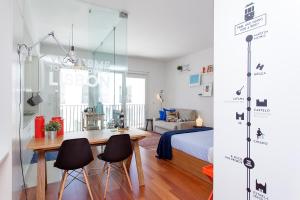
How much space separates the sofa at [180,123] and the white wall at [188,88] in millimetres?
273

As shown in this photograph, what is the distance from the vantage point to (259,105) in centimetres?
107

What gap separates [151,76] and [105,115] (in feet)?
12.1

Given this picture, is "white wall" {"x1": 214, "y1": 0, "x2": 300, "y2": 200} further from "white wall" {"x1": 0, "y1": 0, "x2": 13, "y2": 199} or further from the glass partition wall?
the glass partition wall

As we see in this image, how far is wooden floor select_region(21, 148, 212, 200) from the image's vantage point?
7.55 ft

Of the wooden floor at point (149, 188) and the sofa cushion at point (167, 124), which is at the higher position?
the sofa cushion at point (167, 124)

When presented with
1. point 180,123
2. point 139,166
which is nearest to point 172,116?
point 180,123

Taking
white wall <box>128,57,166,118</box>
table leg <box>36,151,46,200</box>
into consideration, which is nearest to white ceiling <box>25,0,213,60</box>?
white wall <box>128,57,166,118</box>

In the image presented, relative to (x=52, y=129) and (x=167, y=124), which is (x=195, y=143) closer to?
(x=52, y=129)

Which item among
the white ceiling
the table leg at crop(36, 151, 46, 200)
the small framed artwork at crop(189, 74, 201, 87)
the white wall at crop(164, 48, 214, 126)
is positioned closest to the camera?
the table leg at crop(36, 151, 46, 200)

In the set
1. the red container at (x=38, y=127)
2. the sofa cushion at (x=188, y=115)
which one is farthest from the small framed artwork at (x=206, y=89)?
the red container at (x=38, y=127)

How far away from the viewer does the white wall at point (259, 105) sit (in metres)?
0.93

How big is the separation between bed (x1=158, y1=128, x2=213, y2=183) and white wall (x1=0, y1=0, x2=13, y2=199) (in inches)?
92.2

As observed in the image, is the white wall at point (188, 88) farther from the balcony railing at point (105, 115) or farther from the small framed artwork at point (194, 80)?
the balcony railing at point (105, 115)

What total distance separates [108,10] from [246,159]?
10.2 ft
